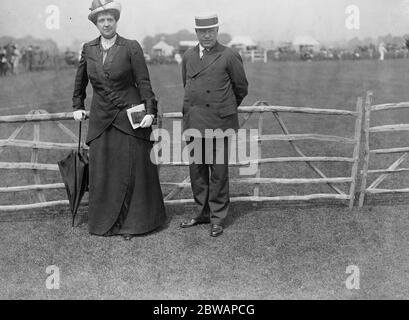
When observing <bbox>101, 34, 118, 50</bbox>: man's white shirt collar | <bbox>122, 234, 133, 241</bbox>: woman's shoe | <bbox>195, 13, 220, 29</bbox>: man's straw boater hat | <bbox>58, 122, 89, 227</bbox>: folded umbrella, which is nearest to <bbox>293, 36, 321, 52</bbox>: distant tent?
<bbox>195, 13, 220, 29</bbox>: man's straw boater hat

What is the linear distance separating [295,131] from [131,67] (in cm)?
676

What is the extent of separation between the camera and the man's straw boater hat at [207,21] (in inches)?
188

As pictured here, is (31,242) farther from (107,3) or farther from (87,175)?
(107,3)

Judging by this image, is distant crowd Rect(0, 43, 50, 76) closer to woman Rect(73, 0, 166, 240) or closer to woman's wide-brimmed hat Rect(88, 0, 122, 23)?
woman Rect(73, 0, 166, 240)

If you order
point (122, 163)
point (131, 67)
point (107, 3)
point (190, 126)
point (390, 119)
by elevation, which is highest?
point (107, 3)

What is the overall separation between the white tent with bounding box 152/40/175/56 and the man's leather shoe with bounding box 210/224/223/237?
155 ft

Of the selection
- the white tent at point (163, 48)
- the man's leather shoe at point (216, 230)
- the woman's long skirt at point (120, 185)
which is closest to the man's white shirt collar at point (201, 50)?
the woman's long skirt at point (120, 185)

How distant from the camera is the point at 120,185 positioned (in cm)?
505

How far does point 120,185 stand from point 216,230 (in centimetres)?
101

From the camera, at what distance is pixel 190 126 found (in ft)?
16.6

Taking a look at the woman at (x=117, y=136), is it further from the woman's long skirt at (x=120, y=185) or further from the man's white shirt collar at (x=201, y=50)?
the man's white shirt collar at (x=201, y=50)

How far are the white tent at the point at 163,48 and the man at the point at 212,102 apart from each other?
47.1 m
